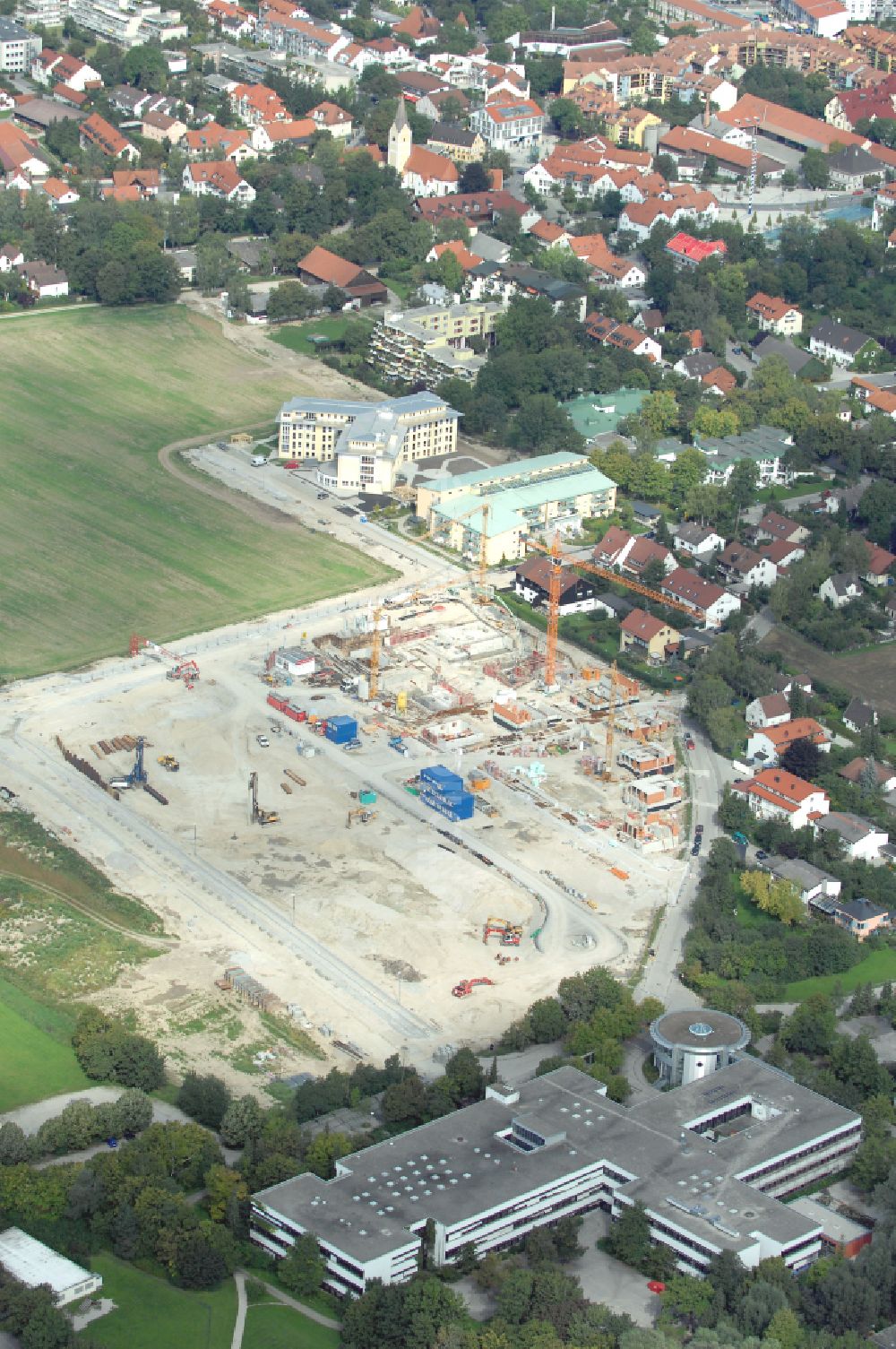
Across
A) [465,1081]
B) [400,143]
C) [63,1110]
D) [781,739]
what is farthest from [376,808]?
[400,143]

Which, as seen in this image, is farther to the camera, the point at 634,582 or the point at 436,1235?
the point at 634,582

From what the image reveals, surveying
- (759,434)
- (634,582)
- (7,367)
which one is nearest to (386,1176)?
(634,582)

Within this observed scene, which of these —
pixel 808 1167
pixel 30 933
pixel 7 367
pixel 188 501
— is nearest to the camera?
pixel 808 1167

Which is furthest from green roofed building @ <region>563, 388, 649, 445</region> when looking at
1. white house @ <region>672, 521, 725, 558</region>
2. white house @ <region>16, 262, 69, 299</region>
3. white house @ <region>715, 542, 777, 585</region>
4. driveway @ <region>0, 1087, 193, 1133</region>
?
driveway @ <region>0, 1087, 193, 1133</region>

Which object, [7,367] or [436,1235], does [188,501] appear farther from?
[436,1235]

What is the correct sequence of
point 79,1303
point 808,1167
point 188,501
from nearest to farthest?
point 79,1303, point 808,1167, point 188,501

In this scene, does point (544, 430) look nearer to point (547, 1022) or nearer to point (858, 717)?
point (858, 717)

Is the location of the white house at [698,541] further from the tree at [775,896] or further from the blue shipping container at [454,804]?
the tree at [775,896]

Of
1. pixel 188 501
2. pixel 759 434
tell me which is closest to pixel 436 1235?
pixel 188 501

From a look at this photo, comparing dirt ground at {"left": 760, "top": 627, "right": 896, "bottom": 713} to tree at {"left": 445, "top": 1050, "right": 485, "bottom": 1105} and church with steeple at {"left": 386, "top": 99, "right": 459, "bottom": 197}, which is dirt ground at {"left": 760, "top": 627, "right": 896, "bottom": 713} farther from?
church with steeple at {"left": 386, "top": 99, "right": 459, "bottom": 197}
